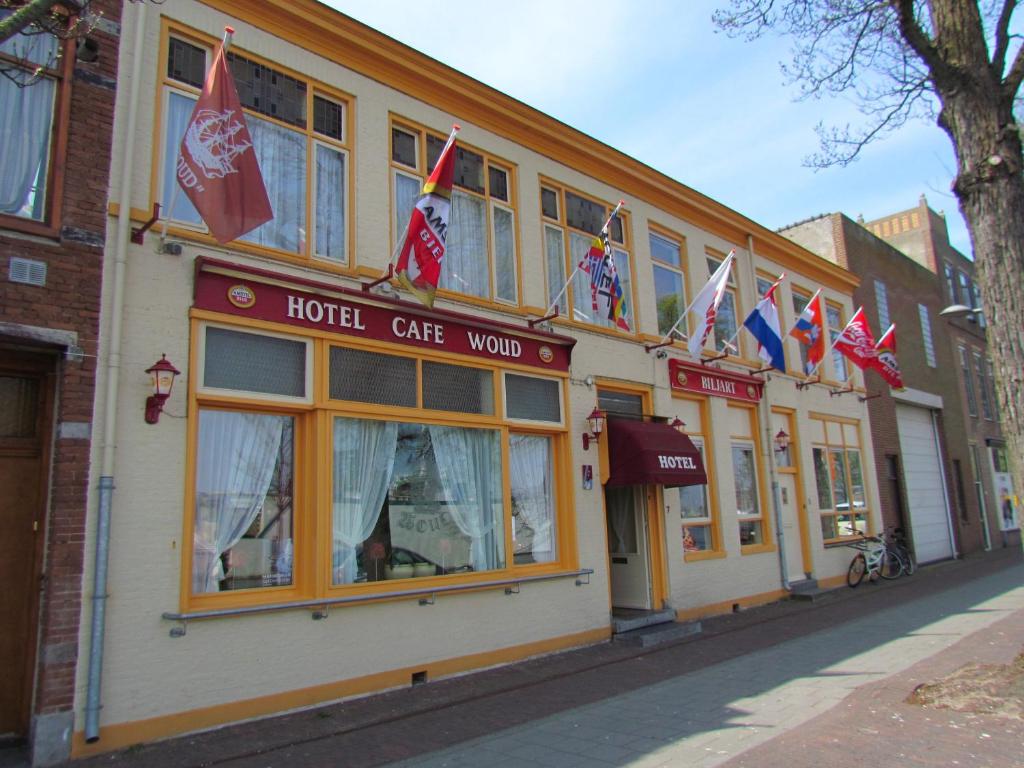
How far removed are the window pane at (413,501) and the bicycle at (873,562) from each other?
9.91m

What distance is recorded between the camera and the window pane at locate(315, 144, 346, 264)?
8.38 meters

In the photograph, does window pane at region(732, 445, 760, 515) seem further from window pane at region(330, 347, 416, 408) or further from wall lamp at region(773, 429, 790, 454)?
window pane at region(330, 347, 416, 408)

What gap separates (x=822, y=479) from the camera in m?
16.2

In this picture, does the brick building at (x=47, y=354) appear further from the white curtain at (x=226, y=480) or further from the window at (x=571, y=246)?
the window at (x=571, y=246)

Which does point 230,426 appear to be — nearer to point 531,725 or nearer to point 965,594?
point 531,725

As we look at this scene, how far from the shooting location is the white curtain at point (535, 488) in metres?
9.83

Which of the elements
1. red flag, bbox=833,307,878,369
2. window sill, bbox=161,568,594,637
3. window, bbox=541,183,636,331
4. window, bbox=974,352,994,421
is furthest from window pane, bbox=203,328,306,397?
window, bbox=974,352,994,421

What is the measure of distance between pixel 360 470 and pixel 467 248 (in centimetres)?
343

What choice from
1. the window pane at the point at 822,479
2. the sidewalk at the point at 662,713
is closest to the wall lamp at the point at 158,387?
the sidewalk at the point at 662,713

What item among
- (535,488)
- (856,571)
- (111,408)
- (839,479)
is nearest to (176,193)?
(111,408)

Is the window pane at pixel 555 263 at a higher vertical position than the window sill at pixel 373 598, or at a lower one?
higher

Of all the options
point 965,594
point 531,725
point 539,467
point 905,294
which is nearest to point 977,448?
point 905,294

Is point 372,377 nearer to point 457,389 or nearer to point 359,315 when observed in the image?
point 359,315

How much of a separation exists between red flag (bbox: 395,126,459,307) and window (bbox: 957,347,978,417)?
22.4 meters
